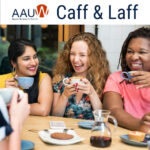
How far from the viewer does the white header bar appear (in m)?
3.52

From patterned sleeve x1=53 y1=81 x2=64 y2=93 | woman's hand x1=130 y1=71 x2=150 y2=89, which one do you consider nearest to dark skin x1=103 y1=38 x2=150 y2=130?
woman's hand x1=130 y1=71 x2=150 y2=89

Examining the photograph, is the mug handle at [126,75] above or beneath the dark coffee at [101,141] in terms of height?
above

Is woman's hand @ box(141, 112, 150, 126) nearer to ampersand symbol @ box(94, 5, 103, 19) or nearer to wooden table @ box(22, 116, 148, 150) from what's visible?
wooden table @ box(22, 116, 148, 150)

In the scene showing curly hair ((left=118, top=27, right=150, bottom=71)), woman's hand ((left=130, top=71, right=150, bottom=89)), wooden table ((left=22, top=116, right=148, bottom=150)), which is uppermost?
curly hair ((left=118, top=27, right=150, bottom=71))

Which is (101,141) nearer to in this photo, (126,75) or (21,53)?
(126,75)

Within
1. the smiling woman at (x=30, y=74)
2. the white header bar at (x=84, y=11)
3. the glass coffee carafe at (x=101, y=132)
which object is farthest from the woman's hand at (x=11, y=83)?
the white header bar at (x=84, y=11)

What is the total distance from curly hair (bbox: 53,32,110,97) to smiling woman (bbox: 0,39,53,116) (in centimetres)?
16

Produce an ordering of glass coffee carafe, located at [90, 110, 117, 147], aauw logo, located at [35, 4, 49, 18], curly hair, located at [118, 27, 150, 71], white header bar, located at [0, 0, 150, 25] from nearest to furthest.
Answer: glass coffee carafe, located at [90, 110, 117, 147] → curly hair, located at [118, 27, 150, 71] → white header bar, located at [0, 0, 150, 25] → aauw logo, located at [35, 4, 49, 18]

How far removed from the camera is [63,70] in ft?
7.97

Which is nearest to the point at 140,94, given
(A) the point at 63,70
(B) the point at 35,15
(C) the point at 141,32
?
(C) the point at 141,32

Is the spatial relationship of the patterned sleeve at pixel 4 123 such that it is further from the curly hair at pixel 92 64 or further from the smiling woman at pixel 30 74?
the curly hair at pixel 92 64

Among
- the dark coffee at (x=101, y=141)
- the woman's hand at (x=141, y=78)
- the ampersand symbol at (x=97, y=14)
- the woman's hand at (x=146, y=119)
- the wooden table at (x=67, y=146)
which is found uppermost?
the ampersand symbol at (x=97, y=14)

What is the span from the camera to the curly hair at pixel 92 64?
2264 millimetres

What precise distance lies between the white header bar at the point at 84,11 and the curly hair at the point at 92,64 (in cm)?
128
